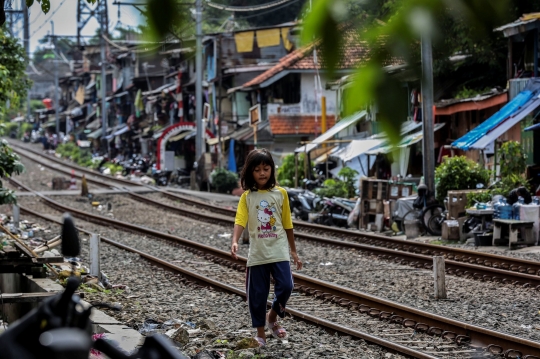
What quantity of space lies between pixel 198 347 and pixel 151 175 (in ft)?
120

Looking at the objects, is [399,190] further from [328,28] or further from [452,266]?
[328,28]

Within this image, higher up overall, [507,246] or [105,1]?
[105,1]

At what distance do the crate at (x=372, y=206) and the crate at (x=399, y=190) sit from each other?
0.29m

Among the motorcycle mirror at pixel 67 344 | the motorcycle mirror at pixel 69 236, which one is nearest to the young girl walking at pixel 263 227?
the motorcycle mirror at pixel 69 236

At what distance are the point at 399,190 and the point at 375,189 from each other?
20.7 inches

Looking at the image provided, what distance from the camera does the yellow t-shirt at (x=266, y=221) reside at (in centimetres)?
648

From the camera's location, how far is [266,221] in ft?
21.3

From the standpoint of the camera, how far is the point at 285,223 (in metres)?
6.59

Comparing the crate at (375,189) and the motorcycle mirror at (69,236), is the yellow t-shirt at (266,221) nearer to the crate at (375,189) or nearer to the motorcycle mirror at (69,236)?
the motorcycle mirror at (69,236)

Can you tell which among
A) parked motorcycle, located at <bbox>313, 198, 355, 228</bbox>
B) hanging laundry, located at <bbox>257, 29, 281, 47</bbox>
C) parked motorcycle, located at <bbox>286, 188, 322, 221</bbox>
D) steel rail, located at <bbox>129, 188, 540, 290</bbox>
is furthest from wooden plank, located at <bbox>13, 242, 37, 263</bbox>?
parked motorcycle, located at <bbox>286, 188, 322, 221</bbox>

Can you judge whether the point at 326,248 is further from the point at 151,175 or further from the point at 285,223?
the point at 151,175

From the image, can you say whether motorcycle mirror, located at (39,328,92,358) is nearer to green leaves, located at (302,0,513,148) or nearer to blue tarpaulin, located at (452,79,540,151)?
green leaves, located at (302,0,513,148)

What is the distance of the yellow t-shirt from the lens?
21.3 feet

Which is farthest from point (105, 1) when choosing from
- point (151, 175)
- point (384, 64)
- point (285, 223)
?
point (151, 175)
